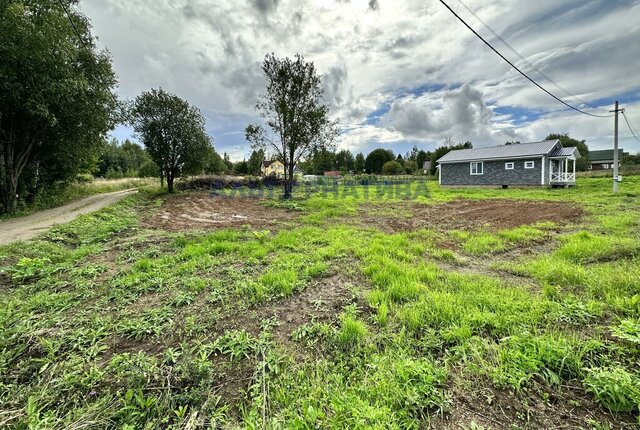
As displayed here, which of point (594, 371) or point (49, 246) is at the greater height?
point (49, 246)

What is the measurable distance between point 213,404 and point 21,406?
139cm

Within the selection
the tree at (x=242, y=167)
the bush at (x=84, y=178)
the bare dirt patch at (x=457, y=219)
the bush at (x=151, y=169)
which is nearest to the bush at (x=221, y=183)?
the bush at (x=151, y=169)

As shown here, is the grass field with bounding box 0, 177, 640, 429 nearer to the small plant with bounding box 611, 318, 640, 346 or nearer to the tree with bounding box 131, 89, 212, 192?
the small plant with bounding box 611, 318, 640, 346

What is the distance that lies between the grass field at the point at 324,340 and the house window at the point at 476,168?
2356 centimetres

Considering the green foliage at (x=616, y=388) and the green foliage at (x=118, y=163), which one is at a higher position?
the green foliage at (x=118, y=163)

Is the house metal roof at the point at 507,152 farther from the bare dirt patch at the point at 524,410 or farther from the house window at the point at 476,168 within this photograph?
the bare dirt patch at the point at 524,410


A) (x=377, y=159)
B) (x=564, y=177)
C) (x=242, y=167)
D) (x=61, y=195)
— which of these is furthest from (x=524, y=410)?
(x=377, y=159)

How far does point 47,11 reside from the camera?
10.1 m

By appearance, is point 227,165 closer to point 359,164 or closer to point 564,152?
point 359,164

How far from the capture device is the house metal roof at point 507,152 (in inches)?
876

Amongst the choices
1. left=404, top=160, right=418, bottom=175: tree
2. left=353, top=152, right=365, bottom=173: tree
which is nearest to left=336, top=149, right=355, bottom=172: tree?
left=353, top=152, right=365, bottom=173: tree

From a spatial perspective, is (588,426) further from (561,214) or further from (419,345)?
(561,214)

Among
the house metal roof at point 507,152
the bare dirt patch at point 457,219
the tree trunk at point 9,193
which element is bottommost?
the bare dirt patch at point 457,219

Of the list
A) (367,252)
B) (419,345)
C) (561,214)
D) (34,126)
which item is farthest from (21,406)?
(34,126)
